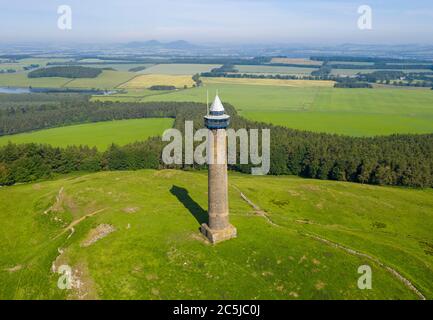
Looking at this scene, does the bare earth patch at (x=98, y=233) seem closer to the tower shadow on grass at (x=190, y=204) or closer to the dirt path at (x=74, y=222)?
the dirt path at (x=74, y=222)

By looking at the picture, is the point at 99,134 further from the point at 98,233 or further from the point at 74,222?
the point at 98,233

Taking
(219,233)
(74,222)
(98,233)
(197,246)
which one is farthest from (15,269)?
(219,233)

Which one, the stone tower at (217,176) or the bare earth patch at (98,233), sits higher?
the stone tower at (217,176)

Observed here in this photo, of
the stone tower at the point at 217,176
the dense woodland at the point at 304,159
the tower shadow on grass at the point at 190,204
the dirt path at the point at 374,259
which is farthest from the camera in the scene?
the dense woodland at the point at 304,159

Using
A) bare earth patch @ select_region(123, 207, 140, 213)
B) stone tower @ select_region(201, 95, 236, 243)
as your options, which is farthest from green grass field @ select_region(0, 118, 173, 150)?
stone tower @ select_region(201, 95, 236, 243)

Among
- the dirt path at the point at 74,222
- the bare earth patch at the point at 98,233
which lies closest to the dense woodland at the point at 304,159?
the dirt path at the point at 74,222
